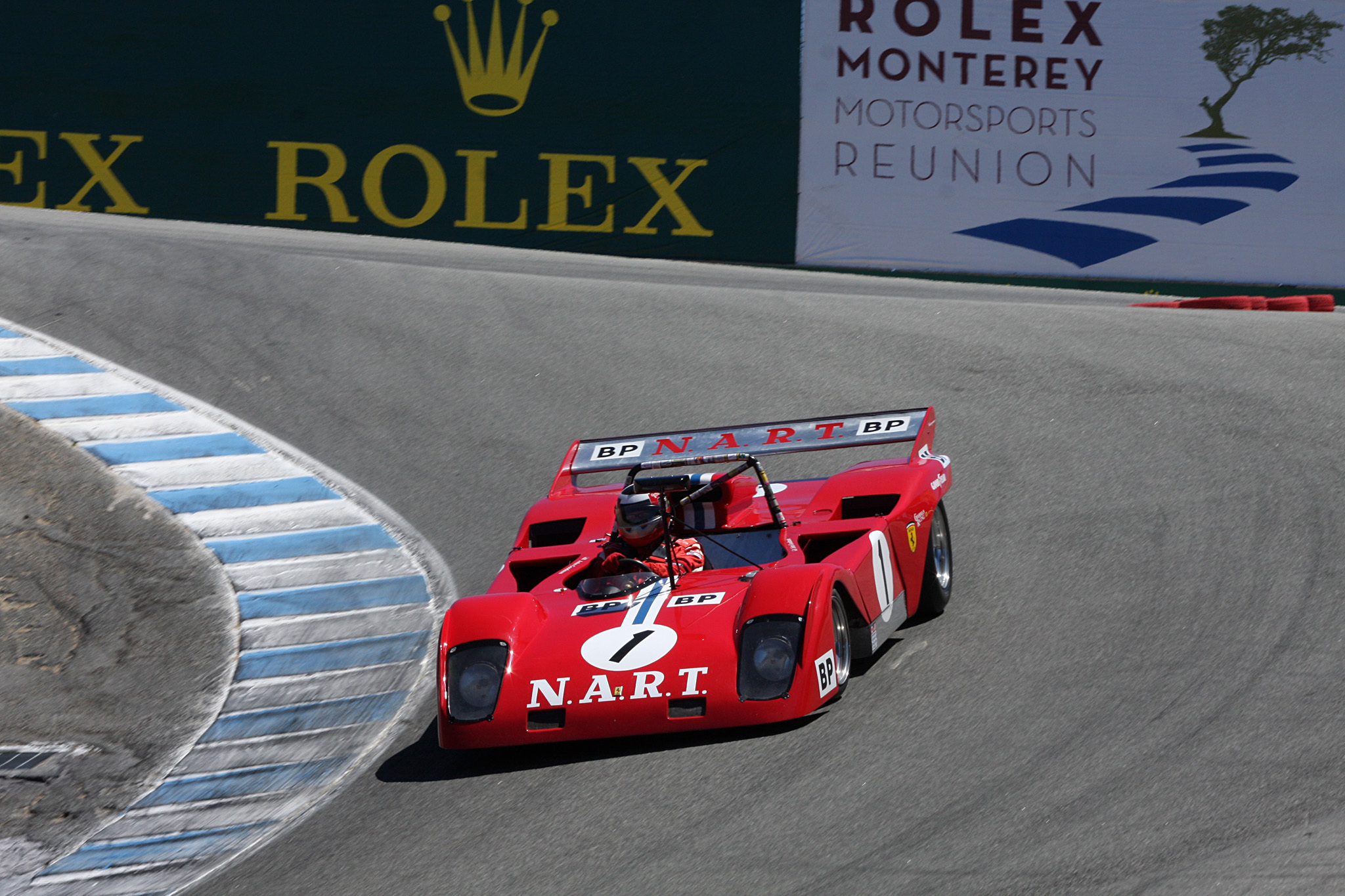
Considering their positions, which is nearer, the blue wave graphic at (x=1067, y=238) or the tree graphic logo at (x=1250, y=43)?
the blue wave graphic at (x=1067, y=238)

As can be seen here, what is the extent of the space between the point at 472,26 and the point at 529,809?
45.2 ft

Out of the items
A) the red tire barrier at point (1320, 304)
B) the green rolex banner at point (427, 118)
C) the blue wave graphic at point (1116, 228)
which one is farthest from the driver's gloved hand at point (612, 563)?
the blue wave graphic at point (1116, 228)

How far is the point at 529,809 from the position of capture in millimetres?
4973

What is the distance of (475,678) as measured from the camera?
5.54 m

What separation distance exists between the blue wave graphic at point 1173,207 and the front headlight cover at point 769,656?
43.8ft

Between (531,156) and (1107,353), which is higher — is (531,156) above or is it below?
above

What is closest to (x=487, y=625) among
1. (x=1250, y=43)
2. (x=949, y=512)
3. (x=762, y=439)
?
(x=762, y=439)

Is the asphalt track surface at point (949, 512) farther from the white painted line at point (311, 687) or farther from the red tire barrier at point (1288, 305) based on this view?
the red tire barrier at point (1288, 305)

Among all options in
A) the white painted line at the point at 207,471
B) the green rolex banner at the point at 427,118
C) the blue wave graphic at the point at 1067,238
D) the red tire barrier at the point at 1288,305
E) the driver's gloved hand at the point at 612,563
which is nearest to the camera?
the driver's gloved hand at the point at 612,563

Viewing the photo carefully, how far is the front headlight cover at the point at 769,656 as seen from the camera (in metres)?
5.34

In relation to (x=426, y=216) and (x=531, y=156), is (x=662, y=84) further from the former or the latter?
(x=426, y=216)

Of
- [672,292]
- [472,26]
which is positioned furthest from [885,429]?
[472,26]

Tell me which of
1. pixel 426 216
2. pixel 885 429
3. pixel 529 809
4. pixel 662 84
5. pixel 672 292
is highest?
pixel 662 84

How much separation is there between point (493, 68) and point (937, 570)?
11821 mm
